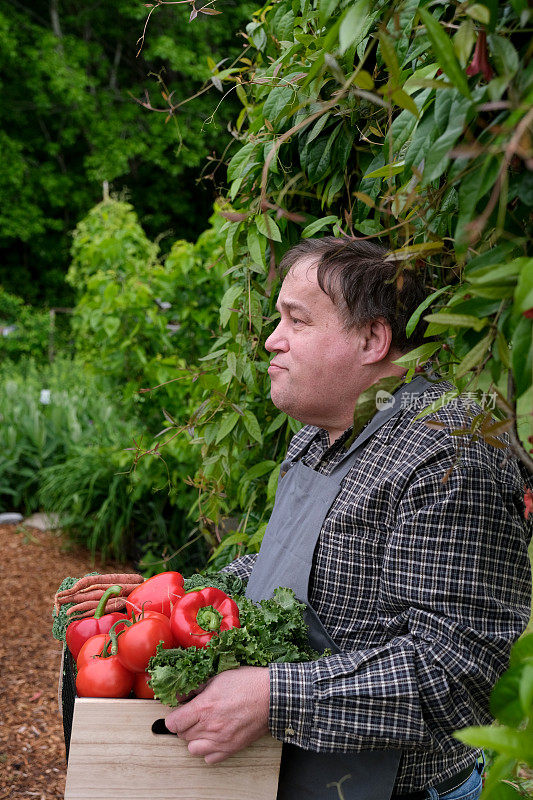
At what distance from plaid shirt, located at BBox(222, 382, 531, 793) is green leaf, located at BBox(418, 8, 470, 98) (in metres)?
0.69

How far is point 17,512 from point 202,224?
1160 cm

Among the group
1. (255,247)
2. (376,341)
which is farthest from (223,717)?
(255,247)

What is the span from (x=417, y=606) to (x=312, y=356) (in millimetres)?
554

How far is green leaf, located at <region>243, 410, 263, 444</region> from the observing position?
2.19 metres

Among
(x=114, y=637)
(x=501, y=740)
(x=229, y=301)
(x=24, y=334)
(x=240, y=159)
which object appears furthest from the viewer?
(x=24, y=334)

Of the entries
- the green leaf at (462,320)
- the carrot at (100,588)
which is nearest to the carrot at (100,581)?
the carrot at (100,588)

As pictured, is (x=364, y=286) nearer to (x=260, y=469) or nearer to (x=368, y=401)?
(x=368, y=401)

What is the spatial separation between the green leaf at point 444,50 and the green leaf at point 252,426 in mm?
1549

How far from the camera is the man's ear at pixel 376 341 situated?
1.61 meters

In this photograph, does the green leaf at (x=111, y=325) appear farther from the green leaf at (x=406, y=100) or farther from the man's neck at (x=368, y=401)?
the green leaf at (x=406, y=100)

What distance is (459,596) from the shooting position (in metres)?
1.31

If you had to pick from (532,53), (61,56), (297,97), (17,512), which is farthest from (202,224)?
(532,53)

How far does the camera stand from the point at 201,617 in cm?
135

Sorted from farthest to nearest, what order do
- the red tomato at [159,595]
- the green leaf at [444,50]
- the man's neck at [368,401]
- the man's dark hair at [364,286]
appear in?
the man's dark hair at [364,286] < the red tomato at [159,595] < the man's neck at [368,401] < the green leaf at [444,50]
